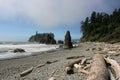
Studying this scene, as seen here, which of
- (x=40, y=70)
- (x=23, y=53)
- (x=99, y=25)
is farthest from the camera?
(x=99, y=25)

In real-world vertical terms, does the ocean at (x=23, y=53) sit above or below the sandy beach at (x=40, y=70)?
above

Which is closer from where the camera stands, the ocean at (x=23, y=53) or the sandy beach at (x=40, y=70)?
the sandy beach at (x=40, y=70)

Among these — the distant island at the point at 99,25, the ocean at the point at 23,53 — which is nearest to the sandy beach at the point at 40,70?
the ocean at the point at 23,53

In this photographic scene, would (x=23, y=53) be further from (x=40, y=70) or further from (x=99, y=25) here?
(x=99, y=25)

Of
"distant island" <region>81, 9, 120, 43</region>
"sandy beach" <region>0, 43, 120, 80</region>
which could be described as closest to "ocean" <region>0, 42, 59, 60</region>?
"sandy beach" <region>0, 43, 120, 80</region>

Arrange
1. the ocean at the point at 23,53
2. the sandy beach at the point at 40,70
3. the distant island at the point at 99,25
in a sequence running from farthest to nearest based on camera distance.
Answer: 1. the distant island at the point at 99,25
2. the ocean at the point at 23,53
3. the sandy beach at the point at 40,70

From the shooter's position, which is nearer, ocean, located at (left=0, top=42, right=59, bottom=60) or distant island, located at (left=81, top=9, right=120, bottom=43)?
ocean, located at (left=0, top=42, right=59, bottom=60)

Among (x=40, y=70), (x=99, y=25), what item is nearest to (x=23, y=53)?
(x=40, y=70)

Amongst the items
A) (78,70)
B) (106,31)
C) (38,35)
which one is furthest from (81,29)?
(78,70)

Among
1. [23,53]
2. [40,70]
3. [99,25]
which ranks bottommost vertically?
[40,70]

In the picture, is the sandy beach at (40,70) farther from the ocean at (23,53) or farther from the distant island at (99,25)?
the distant island at (99,25)

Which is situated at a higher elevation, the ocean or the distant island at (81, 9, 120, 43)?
the distant island at (81, 9, 120, 43)

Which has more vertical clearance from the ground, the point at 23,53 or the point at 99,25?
the point at 99,25

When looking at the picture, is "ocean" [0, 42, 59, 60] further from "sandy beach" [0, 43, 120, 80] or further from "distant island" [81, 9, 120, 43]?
"distant island" [81, 9, 120, 43]
